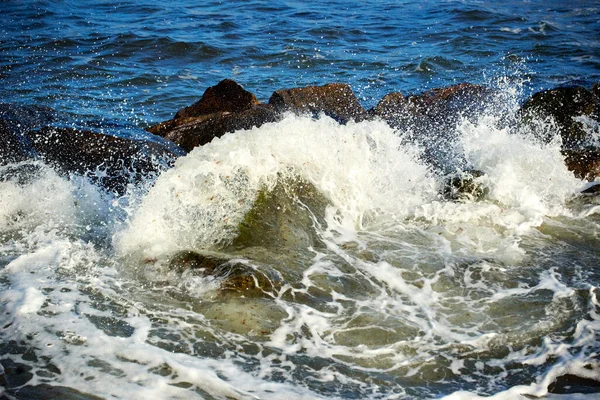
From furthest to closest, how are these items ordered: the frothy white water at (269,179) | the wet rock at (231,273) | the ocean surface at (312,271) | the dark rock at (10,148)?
the dark rock at (10,148) → the frothy white water at (269,179) → the wet rock at (231,273) → the ocean surface at (312,271)

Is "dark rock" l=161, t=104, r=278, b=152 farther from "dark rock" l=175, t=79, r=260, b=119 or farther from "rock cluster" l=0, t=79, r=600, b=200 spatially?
"dark rock" l=175, t=79, r=260, b=119

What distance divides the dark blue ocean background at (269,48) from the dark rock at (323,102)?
243 cm

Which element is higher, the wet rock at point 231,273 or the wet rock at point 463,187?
the wet rock at point 463,187

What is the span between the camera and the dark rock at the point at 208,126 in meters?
7.89

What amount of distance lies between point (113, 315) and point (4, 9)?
15.4 metres

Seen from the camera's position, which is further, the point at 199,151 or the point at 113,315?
the point at 199,151

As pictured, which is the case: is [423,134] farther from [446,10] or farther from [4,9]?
[4,9]

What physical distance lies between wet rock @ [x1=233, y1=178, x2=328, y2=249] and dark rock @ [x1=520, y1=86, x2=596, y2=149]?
381 cm

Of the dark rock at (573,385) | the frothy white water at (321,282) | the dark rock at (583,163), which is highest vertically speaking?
the dark rock at (583,163)

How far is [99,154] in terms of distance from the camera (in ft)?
23.0

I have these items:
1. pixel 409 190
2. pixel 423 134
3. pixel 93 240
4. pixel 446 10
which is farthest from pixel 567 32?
pixel 93 240

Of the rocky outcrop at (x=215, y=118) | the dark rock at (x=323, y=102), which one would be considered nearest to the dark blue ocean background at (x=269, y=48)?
the rocky outcrop at (x=215, y=118)

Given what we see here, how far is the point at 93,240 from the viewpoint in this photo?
581 centimetres

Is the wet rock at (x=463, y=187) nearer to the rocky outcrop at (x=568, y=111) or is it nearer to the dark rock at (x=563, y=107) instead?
the rocky outcrop at (x=568, y=111)
